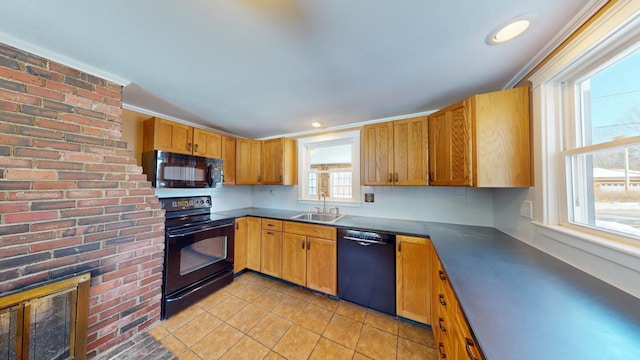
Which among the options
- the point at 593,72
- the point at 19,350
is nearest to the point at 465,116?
the point at 593,72

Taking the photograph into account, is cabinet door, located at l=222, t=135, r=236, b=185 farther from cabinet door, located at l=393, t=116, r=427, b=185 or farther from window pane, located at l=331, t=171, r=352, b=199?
cabinet door, located at l=393, t=116, r=427, b=185

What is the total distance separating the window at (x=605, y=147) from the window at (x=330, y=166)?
1861mm

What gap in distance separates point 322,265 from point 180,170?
6.32ft

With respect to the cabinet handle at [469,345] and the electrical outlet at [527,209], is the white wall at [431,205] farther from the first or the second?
the cabinet handle at [469,345]

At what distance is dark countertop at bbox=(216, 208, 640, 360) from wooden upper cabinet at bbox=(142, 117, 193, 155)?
285cm

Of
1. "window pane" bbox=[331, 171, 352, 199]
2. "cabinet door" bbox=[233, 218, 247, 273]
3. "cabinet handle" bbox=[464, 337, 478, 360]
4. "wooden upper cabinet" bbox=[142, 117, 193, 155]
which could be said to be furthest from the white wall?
"wooden upper cabinet" bbox=[142, 117, 193, 155]

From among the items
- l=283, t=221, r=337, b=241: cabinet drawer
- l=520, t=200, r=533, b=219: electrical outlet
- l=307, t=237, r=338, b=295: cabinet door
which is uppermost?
l=520, t=200, r=533, b=219: electrical outlet

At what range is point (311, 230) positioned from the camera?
7.68 feet

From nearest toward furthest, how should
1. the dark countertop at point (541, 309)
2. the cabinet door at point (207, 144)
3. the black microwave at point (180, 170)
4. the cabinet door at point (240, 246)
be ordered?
the dark countertop at point (541, 309) < the black microwave at point (180, 170) < the cabinet door at point (207, 144) < the cabinet door at point (240, 246)

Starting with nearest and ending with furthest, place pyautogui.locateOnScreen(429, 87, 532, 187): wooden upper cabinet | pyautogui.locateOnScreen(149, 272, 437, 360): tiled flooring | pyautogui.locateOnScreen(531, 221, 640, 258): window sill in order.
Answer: pyautogui.locateOnScreen(531, 221, 640, 258): window sill → pyautogui.locateOnScreen(429, 87, 532, 187): wooden upper cabinet → pyautogui.locateOnScreen(149, 272, 437, 360): tiled flooring

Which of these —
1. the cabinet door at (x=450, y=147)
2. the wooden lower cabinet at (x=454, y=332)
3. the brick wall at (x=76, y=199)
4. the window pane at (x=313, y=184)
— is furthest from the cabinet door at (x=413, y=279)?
the brick wall at (x=76, y=199)

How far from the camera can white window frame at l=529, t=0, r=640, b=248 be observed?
0.93m

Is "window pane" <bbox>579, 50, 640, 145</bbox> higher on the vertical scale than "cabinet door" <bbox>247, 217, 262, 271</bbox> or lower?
higher

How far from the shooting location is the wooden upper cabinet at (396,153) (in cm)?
210
